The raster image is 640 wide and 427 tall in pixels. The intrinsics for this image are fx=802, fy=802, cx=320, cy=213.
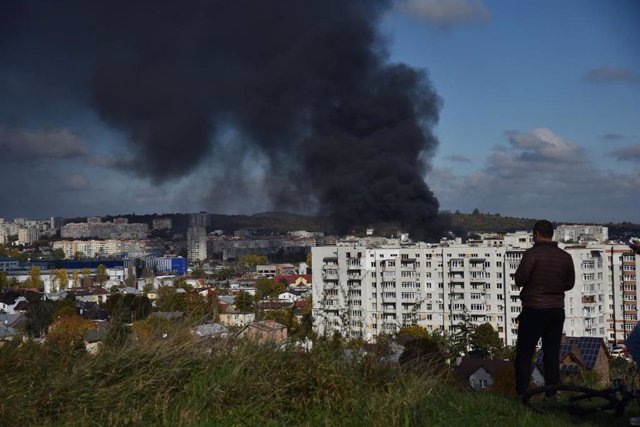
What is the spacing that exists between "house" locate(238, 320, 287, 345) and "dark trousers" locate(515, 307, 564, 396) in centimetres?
112

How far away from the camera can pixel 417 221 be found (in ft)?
137

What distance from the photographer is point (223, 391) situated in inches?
119

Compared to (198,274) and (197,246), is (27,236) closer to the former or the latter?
(197,246)

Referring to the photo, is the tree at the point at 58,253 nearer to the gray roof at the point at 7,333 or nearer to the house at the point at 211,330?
the gray roof at the point at 7,333

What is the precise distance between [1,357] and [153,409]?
692 millimetres

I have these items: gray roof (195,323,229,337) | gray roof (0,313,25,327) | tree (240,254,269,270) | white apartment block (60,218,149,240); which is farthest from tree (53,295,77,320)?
white apartment block (60,218,149,240)

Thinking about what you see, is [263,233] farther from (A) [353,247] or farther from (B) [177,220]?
(A) [353,247]

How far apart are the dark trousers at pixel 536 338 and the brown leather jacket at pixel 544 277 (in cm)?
4

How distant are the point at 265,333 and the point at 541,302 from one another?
129 cm

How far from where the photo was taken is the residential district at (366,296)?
4.09m

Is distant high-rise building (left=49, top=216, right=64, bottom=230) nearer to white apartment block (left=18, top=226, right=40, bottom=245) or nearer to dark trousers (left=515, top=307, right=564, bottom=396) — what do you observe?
white apartment block (left=18, top=226, right=40, bottom=245)

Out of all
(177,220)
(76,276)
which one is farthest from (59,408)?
(177,220)

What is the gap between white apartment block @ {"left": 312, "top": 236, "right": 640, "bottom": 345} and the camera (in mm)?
27016

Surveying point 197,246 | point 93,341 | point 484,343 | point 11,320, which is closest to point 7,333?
point 93,341
